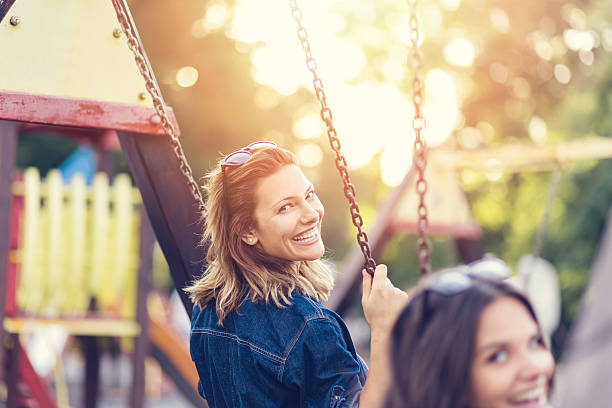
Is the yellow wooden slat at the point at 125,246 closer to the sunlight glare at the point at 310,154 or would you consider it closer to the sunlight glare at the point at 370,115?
the sunlight glare at the point at 310,154

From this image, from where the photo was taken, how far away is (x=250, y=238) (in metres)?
2.17

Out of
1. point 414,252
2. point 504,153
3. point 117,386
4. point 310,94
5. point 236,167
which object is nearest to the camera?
point 236,167

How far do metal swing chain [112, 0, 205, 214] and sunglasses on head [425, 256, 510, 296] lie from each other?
121cm

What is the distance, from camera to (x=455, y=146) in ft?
23.3

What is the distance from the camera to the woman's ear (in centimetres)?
217

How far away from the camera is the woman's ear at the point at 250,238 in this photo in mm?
2172

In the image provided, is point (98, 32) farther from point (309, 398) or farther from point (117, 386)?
point (117, 386)

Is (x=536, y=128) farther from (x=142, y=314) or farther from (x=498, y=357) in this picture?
(x=498, y=357)

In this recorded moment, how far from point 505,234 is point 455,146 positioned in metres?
8.60

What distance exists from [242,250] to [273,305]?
8.9 inches

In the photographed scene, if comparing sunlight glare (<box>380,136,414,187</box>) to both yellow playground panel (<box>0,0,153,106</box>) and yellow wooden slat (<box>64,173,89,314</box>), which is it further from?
yellow playground panel (<box>0,0,153,106</box>)

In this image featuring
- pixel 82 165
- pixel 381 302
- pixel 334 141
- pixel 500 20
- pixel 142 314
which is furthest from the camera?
pixel 500 20

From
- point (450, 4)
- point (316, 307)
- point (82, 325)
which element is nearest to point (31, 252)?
point (82, 325)

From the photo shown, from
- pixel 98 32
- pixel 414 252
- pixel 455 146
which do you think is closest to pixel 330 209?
pixel 414 252
